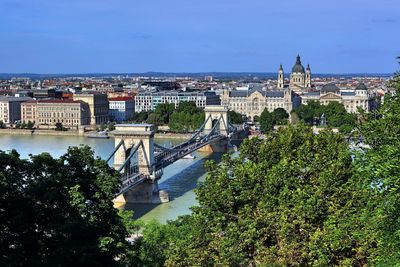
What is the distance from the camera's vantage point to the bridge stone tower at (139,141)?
25.0 metres

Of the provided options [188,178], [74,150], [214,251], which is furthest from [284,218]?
[188,178]

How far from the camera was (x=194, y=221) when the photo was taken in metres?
9.68

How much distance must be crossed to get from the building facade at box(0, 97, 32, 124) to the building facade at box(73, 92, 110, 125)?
5483 millimetres

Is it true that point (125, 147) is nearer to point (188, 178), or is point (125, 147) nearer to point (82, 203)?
point (188, 178)

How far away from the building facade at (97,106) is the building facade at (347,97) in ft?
64.3

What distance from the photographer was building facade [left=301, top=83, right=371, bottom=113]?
208 ft

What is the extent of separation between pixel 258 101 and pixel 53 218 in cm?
5728

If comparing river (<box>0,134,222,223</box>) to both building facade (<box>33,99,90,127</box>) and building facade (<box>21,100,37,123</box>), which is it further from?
building facade (<box>21,100,37,123</box>)

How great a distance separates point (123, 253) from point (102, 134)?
41727 mm

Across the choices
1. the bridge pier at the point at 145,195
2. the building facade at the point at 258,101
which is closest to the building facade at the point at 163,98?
the building facade at the point at 258,101

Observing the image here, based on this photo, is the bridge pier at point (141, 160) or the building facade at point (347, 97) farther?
the building facade at point (347, 97)

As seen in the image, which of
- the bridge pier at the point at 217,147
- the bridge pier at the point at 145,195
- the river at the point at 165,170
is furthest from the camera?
the bridge pier at the point at 217,147
